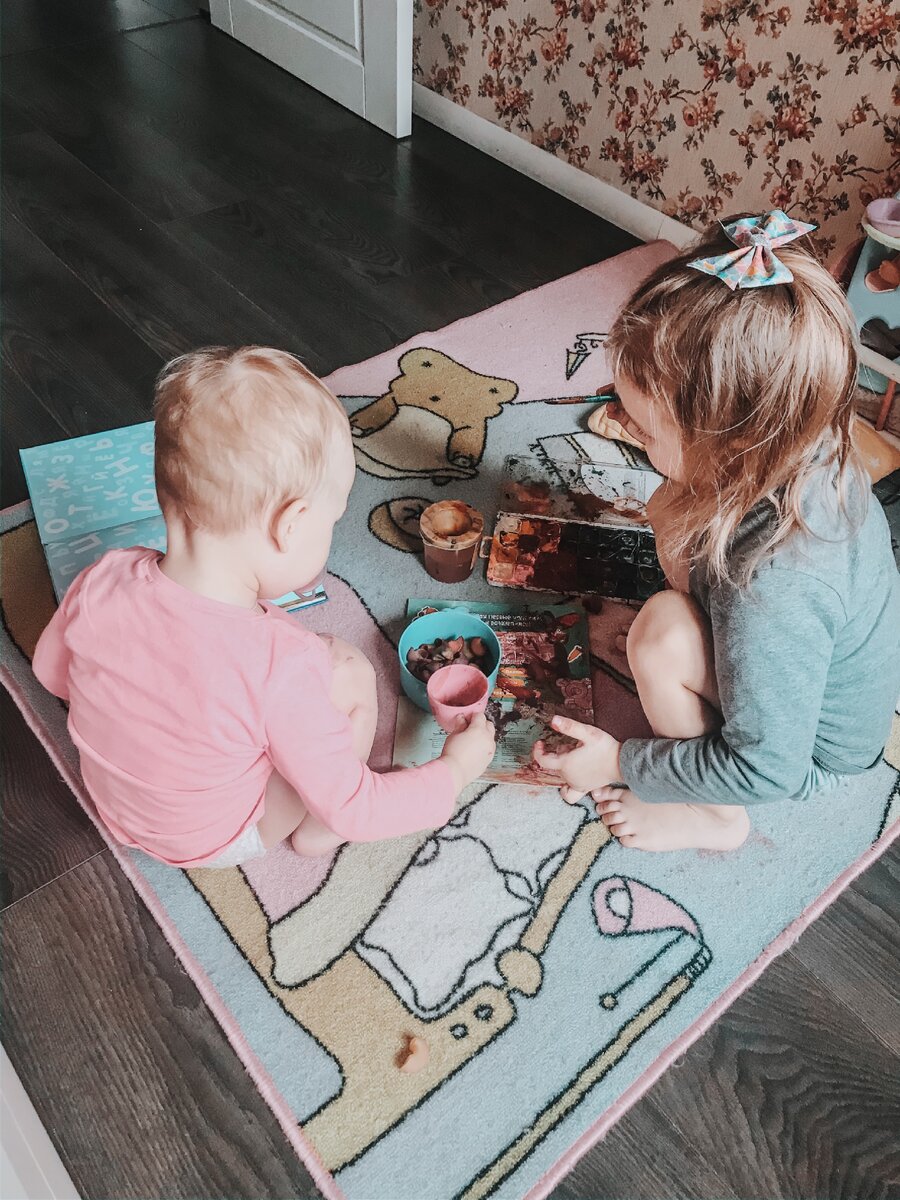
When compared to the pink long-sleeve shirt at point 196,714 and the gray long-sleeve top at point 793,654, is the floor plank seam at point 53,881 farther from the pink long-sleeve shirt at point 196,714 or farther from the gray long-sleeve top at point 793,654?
the gray long-sleeve top at point 793,654

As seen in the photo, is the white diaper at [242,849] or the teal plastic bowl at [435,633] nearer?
the white diaper at [242,849]

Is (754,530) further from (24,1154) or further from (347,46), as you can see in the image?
(347,46)

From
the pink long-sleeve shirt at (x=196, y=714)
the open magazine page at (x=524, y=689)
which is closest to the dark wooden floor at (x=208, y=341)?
the pink long-sleeve shirt at (x=196, y=714)

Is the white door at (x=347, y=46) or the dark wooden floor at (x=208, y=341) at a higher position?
the white door at (x=347, y=46)

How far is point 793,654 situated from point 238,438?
536 mm

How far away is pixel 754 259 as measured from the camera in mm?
803

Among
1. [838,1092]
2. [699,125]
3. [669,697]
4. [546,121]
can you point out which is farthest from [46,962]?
[546,121]

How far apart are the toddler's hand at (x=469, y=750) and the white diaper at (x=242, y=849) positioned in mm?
221

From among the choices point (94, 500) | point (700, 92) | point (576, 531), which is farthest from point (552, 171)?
point (94, 500)

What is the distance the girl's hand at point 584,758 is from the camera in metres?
1.09

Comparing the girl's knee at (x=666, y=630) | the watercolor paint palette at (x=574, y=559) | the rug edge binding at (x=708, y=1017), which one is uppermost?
the girl's knee at (x=666, y=630)

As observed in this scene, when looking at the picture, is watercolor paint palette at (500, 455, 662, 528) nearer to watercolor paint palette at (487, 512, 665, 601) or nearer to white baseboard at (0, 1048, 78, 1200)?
watercolor paint palette at (487, 512, 665, 601)

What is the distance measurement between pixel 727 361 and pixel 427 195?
1723mm

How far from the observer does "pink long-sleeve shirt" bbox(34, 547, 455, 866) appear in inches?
32.0
